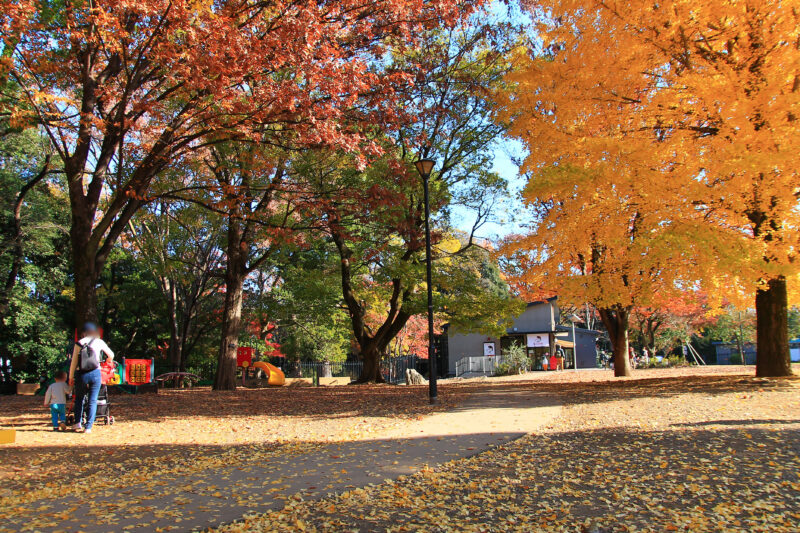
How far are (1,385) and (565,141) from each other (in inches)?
893

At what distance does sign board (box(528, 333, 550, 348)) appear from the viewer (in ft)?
131

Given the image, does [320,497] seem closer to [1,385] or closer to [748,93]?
[748,93]

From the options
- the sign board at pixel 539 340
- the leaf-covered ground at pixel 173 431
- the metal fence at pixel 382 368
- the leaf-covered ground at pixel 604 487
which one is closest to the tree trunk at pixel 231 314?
the leaf-covered ground at pixel 173 431

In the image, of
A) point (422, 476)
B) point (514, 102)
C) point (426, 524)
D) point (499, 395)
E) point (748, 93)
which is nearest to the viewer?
point (426, 524)

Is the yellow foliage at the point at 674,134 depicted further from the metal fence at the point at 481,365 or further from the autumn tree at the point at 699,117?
the metal fence at the point at 481,365

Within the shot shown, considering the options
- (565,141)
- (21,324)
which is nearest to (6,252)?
(21,324)

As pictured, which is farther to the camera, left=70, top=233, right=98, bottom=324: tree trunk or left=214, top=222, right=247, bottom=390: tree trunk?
left=214, top=222, right=247, bottom=390: tree trunk

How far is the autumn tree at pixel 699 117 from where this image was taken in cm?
1043

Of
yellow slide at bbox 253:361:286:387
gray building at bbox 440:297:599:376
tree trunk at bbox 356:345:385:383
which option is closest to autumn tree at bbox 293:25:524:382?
tree trunk at bbox 356:345:385:383

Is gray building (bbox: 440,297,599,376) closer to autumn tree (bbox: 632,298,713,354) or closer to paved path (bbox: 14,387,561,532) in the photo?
autumn tree (bbox: 632,298,713,354)

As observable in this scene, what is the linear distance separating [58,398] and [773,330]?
49.6ft

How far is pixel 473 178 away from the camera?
20141 millimetres

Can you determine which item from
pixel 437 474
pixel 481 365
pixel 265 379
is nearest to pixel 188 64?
pixel 437 474

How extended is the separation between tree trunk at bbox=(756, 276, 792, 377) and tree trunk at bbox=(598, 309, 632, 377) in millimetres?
6949
